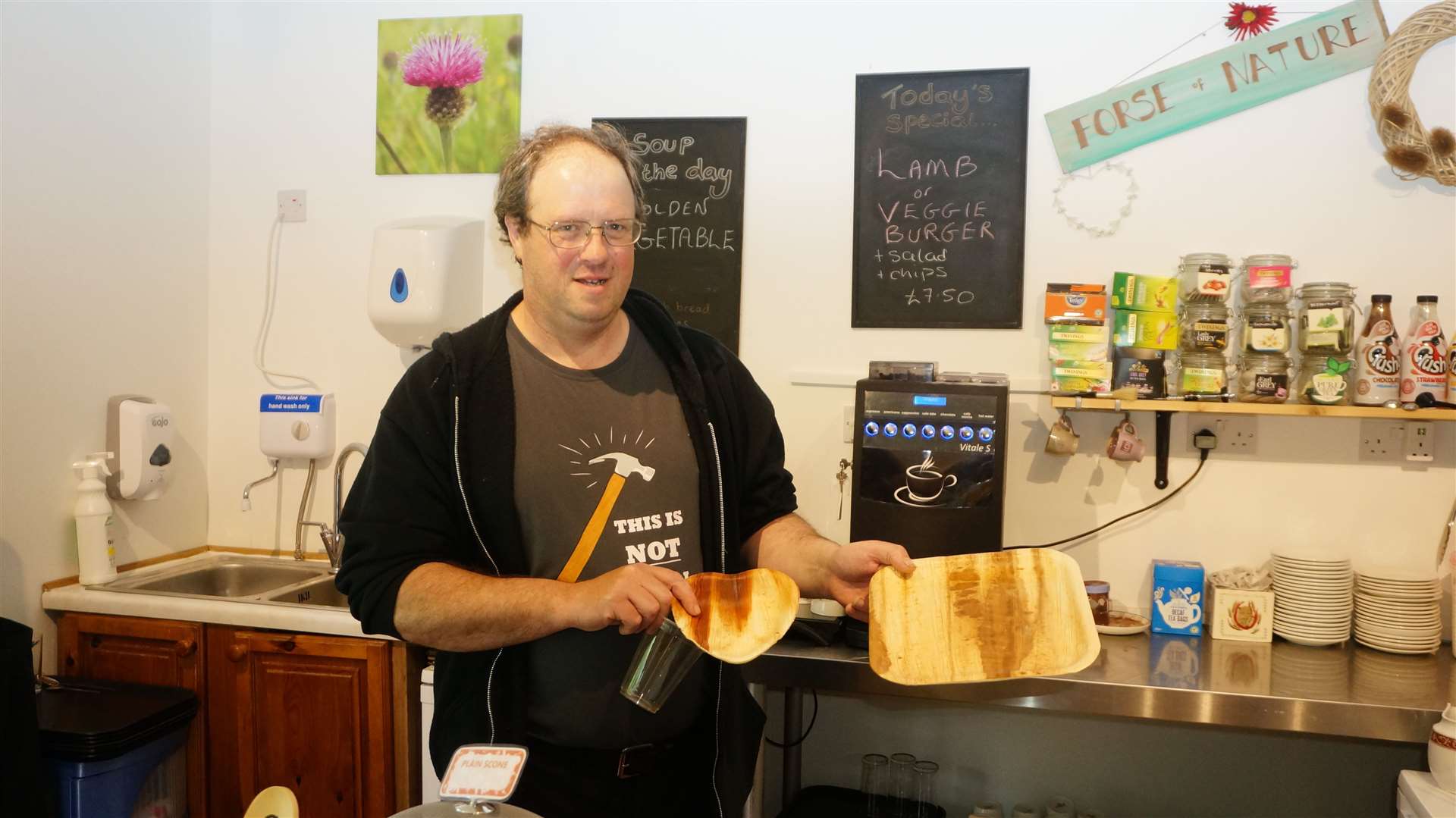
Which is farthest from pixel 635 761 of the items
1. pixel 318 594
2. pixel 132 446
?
pixel 132 446

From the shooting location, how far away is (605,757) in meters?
1.48

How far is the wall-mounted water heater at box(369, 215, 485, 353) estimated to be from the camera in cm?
267

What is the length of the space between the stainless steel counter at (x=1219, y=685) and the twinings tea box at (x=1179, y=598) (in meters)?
0.06

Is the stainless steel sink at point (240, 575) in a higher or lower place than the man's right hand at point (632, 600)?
lower

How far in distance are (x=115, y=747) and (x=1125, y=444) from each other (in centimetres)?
242

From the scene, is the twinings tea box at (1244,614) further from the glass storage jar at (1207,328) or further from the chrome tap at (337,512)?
the chrome tap at (337,512)

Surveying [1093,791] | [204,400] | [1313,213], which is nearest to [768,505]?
[1093,791]

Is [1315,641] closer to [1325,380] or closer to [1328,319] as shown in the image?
[1325,380]

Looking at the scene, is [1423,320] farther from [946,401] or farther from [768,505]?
[768,505]

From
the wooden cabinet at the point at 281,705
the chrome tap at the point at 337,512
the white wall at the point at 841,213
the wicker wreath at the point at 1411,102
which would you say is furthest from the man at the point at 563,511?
the wicker wreath at the point at 1411,102

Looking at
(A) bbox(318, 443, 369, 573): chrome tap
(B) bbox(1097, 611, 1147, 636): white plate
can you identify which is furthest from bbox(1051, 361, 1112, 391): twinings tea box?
(A) bbox(318, 443, 369, 573): chrome tap

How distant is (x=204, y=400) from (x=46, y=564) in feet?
2.36

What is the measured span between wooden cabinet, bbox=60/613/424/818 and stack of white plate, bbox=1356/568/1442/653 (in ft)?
7.37

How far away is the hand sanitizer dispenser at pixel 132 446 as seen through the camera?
2654 millimetres
